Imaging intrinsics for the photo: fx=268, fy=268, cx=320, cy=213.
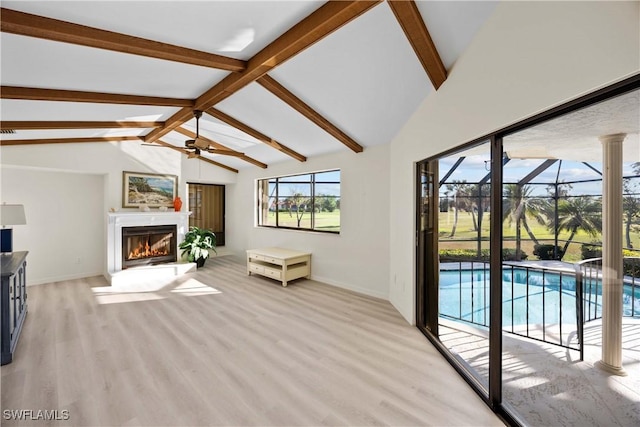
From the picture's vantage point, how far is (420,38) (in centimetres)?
208

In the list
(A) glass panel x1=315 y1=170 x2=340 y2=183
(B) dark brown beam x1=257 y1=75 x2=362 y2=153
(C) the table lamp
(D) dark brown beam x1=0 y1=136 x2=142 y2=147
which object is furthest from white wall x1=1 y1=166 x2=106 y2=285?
(B) dark brown beam x1=257 y1=75 x2=362 y2=153

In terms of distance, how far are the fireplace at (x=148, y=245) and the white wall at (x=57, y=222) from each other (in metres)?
0.67

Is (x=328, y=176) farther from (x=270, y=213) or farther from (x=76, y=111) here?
(x=76, y=111)

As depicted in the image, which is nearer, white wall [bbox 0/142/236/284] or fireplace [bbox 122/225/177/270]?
white wall [bbox 0/142/236/284]

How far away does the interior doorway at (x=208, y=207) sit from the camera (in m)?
7.39

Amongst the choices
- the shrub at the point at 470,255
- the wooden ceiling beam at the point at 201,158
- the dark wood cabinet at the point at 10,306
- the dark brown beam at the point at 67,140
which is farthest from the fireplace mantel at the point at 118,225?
the shrub at the point at 470,255

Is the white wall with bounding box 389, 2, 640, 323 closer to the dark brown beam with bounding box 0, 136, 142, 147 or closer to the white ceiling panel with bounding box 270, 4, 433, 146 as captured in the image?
the white ceiling panel with bounding box 270, 4, 433, 146

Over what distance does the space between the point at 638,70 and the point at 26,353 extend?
16.2 ft

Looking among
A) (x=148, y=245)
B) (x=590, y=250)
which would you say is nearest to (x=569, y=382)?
(x=590, y=250)

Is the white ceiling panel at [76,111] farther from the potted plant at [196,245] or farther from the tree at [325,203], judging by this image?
the tree at [325,203]

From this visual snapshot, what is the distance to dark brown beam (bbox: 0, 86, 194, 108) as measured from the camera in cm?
272

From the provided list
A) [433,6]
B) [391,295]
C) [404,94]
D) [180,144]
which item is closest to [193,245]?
[180,144]

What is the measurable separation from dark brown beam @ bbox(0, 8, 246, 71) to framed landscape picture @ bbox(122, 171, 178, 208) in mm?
4315

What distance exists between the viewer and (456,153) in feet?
8.53
